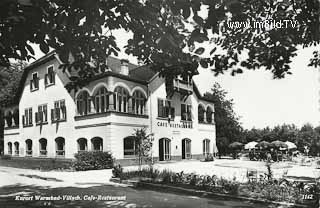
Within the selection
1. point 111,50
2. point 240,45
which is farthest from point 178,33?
point 240,45

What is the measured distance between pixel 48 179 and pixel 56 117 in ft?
39.2

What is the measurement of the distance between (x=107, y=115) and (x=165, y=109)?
23.2 ft

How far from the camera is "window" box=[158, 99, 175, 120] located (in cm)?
2744

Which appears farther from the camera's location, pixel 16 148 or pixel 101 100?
pixel 16 148

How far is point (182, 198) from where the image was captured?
365 inches

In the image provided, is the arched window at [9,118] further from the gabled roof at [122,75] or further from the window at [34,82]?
the window at [34,82]

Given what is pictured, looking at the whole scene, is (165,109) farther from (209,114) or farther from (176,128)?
(209,114)

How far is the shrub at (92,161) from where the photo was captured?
20683 mm

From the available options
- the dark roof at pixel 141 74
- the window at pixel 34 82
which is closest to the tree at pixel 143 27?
the dark roof at pixel 141 74

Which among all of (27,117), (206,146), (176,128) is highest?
(27,117)

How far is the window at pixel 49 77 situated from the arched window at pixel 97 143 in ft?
24.3

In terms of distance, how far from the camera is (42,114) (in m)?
28.5

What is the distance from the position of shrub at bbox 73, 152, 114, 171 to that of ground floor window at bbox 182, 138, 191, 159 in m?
10.3

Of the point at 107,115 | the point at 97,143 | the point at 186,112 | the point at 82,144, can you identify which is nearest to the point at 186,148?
the point at 186,112
